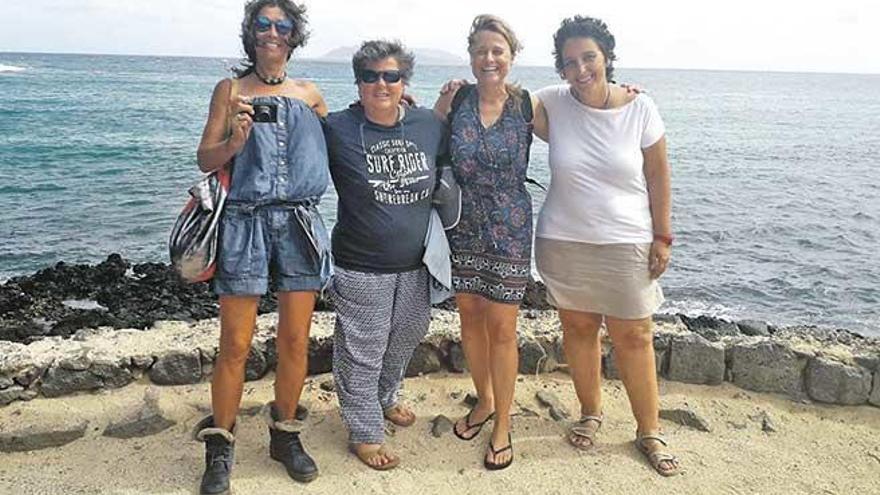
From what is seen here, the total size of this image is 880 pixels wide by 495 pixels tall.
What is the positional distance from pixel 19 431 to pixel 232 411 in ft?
4.00

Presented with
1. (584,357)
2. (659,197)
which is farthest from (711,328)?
(659,197)

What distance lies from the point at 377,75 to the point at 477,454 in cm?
207

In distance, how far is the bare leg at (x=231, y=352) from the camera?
376 cm

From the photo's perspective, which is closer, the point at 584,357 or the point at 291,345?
the point at 291,345

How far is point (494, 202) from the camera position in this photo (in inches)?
156

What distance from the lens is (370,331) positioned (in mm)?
4074

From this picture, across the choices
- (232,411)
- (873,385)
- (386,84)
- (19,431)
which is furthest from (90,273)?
(873,385)

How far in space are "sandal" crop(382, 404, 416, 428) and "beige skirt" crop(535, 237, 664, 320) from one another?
114 cm

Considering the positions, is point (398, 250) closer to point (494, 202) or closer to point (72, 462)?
point (494, 202)

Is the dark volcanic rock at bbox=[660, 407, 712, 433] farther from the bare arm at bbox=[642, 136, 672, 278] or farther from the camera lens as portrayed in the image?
the camera lens

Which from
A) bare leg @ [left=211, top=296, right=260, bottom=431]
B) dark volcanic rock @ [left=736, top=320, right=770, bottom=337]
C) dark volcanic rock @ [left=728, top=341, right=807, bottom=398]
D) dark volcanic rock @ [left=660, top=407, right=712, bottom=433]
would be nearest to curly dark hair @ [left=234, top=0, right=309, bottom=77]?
bare leg @ [left=211, top=296, right=260, bottom=431]

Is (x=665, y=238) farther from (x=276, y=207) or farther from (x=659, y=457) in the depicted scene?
(x=276, y=207)

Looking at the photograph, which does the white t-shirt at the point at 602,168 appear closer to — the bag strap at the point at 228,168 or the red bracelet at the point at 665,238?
the red bracelet at the point at 665,238

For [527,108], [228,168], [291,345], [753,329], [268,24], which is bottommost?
[753,329]
